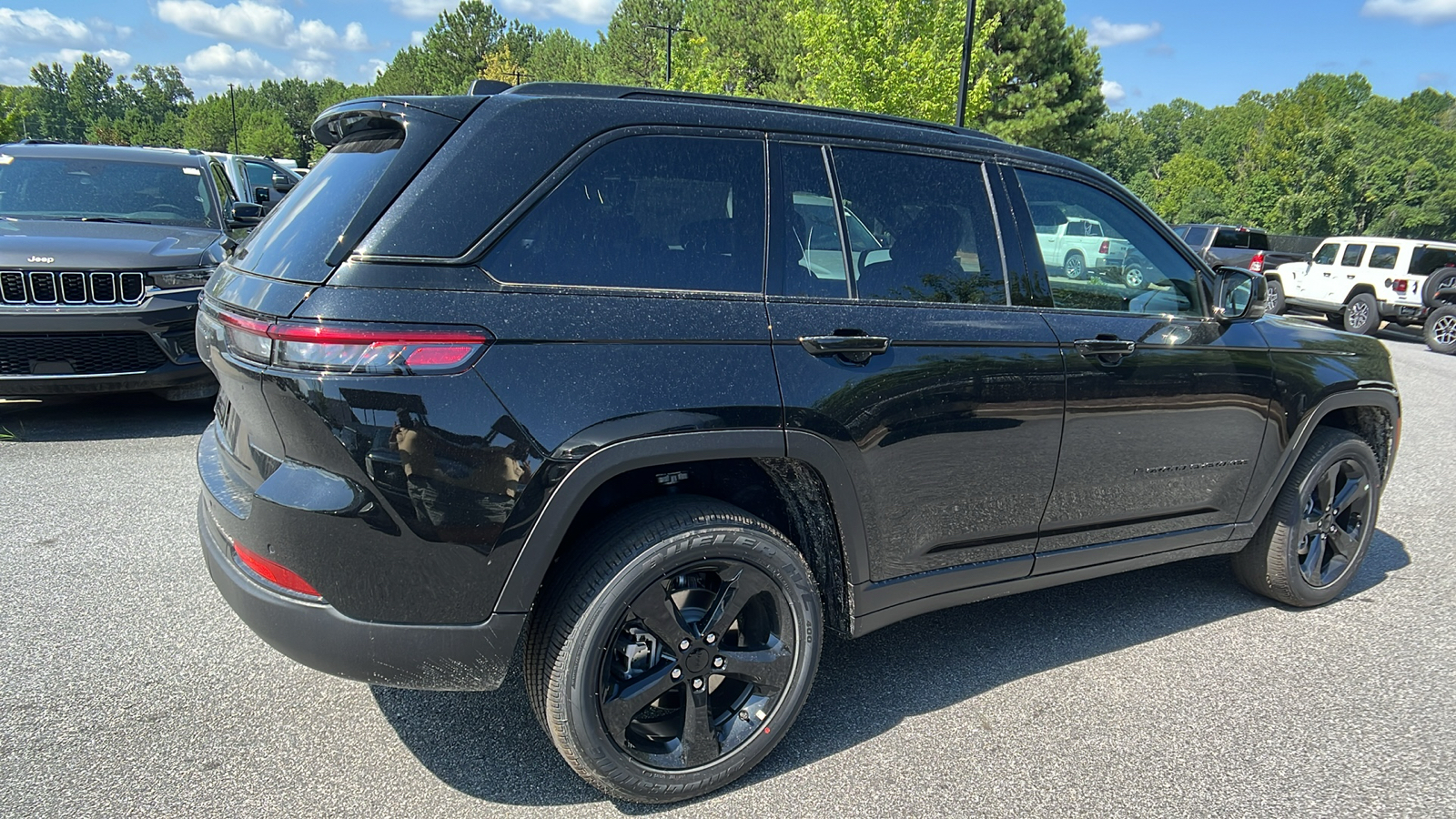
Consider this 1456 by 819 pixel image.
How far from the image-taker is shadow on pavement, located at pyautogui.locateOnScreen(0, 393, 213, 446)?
5.80 metres

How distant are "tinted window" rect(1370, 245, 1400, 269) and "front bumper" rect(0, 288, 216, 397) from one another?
1855cm

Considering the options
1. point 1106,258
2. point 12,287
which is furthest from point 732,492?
point 12,287

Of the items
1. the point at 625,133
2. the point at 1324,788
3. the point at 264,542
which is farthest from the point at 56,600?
the point at 1324,788

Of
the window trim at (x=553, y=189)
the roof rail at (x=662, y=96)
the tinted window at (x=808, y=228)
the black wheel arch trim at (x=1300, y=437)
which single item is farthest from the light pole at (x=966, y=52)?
the window trim at (x=553, y=189)

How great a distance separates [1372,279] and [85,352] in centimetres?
1920

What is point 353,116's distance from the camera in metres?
2.53

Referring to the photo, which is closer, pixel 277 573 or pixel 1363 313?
pixel 277 573

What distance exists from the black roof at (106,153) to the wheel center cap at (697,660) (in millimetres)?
7055

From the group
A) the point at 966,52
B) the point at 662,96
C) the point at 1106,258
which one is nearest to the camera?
the point at 662,96

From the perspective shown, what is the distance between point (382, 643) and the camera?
2154mm

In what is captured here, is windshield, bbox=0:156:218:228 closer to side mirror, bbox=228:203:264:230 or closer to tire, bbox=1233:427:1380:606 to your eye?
side mirror, bbox=228:203:264:230

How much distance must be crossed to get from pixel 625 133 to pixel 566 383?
2.38ft

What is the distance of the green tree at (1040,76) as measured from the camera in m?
30.7

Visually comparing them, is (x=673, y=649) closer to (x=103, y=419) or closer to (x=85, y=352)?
(x=85, y=352)
